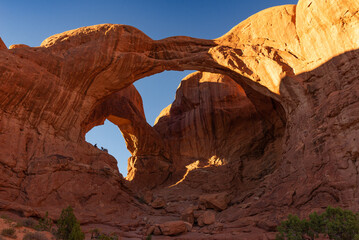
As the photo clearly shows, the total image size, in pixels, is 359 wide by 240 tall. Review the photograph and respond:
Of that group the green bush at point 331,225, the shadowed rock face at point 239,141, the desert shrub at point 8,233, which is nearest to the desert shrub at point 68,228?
the desert shrub at point 8,233

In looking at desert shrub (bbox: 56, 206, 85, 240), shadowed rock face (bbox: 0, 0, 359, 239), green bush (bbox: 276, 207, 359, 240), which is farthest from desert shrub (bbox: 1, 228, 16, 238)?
green bush (bbox: 276, 207, 359, 240)

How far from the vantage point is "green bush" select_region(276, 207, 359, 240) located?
8.15 meters

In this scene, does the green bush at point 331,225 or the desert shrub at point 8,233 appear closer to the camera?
the desert shrub at point 8,233

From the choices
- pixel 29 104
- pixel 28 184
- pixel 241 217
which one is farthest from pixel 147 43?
pixel 241 217

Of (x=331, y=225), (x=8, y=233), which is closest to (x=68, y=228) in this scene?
(x=8, y=233)

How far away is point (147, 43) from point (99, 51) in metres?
4.39

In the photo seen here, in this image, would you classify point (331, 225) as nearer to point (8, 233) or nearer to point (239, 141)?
point (8, 233)

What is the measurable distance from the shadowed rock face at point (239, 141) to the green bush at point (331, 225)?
310 cm

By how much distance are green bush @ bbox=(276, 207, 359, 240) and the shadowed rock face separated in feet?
10.2

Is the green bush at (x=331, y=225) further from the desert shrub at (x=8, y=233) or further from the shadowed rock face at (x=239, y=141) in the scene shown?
the desert shrub at (x=8, y=233)

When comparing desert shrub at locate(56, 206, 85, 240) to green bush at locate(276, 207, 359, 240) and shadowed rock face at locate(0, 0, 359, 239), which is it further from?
green bush at locate(276, 207, 359, 240)

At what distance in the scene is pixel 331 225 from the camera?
8.35m

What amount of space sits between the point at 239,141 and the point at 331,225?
62.1 ft

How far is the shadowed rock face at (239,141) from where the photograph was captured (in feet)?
44.2
